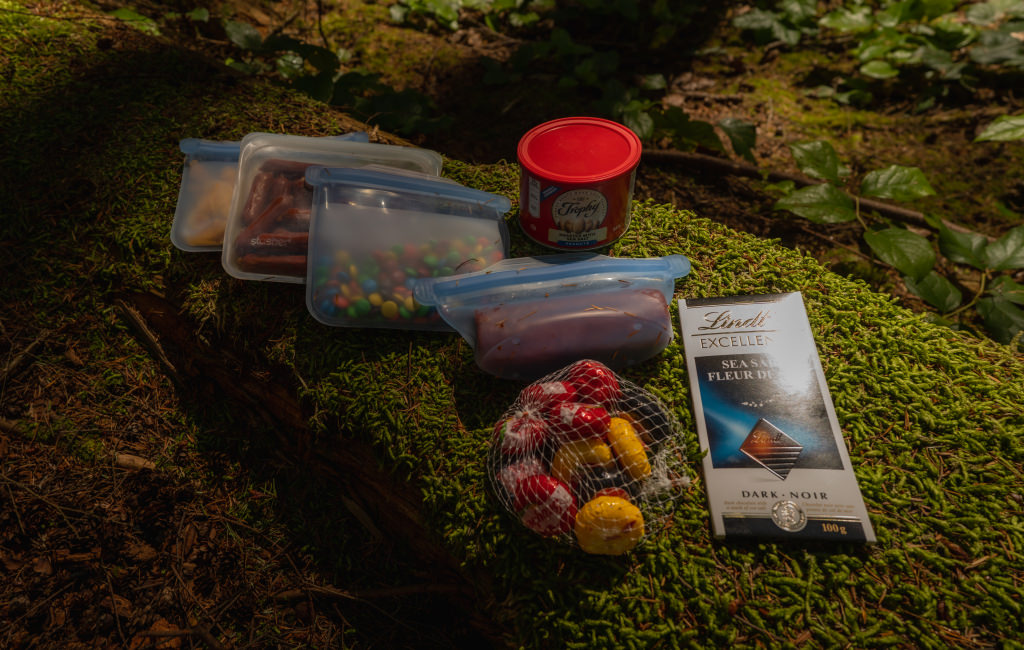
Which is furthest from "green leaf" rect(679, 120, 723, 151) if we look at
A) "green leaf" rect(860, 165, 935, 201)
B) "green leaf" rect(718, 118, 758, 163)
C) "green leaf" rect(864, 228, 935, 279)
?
"green leaf" rect(864, 228, 935, 279)

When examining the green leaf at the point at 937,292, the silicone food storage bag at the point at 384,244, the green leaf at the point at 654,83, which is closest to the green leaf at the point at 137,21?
the silicone food storage bag at the point at 384,244

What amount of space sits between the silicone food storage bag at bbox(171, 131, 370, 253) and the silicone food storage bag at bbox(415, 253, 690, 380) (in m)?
0.86

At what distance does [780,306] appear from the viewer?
5.95 ft

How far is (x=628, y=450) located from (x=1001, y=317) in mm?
1654

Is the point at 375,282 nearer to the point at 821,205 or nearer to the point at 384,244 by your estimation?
the point at 384,244

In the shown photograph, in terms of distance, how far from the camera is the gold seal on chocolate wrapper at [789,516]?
4.72 feet

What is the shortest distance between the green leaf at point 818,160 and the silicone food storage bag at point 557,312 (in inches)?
43.1

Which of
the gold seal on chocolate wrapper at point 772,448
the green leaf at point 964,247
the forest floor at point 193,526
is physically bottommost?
the forest floor at point 193,526

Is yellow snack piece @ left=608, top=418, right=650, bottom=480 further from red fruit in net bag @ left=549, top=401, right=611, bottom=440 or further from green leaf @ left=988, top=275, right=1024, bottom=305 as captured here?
green leaf @ left=988, top=275, right=1024, bottom=305

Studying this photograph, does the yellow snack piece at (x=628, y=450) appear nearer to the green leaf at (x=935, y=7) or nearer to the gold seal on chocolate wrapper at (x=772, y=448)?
the gold seal on chocolate wrapper at (x=772, y=448)

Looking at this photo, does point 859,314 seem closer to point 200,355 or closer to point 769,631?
point 769,631

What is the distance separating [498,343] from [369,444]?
0.51 m

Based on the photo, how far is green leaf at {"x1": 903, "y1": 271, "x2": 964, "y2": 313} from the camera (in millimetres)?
2123

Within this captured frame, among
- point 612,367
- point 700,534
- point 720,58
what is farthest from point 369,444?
point 720,58
